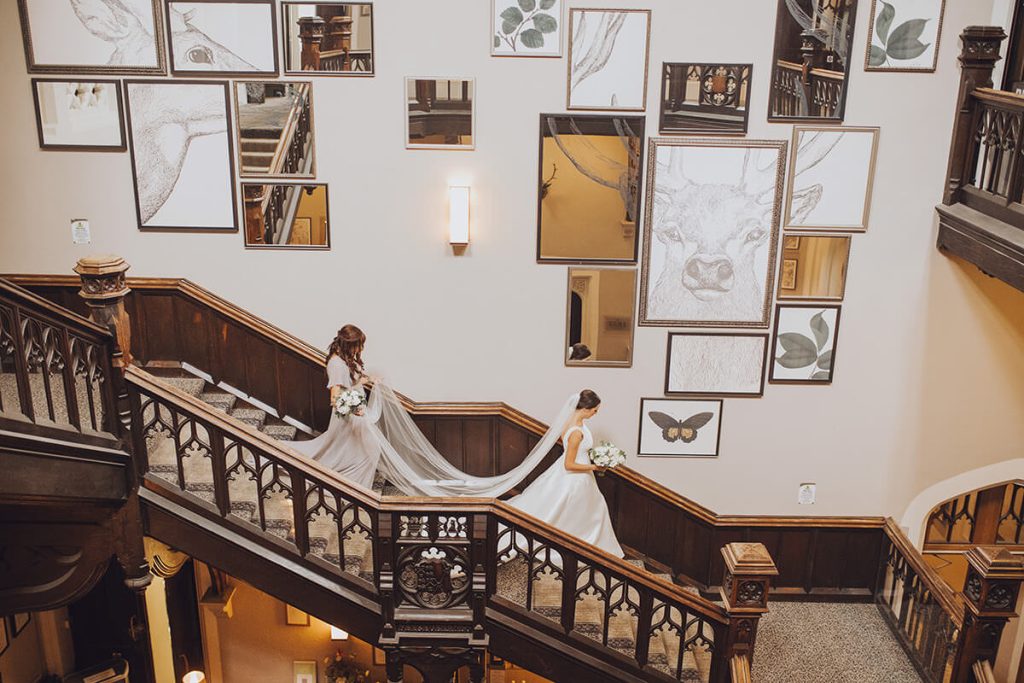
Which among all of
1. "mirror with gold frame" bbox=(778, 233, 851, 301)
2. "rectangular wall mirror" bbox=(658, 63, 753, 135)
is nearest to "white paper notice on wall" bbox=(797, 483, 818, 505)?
"mirror with gold frame" bbox=(778, 233, 851, 301)

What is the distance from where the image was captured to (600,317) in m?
6.67

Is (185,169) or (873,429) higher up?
(185,169)

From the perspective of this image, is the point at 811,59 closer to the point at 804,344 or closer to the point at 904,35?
the point at 904,35

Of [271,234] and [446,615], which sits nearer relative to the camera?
[446,615]

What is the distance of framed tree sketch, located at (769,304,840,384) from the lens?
6.64 meters

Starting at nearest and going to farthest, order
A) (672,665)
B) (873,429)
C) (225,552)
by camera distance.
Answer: (225,552) < (672,665) < (873,429)

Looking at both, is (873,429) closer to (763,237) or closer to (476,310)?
(763,237)

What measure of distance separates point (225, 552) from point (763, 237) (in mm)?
4228

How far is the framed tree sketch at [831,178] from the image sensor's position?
6301mm

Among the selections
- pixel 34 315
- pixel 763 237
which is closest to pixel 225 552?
pixel 34 315

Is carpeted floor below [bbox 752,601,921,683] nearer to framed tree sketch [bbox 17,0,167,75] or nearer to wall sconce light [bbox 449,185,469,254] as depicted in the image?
wall sconce light [bbox 449,185,469,254]

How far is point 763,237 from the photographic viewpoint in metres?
6.50

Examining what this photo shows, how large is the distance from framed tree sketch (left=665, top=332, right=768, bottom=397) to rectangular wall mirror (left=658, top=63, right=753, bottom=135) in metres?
1.51

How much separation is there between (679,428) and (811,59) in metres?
2.82
